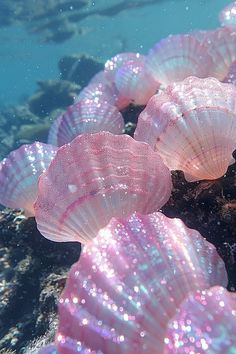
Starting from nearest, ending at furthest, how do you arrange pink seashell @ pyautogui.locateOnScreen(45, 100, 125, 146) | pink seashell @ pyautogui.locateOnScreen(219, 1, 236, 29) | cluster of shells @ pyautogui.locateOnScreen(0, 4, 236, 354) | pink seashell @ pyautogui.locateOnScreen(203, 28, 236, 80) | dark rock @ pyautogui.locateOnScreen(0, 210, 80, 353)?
cluster of shells @ pyautogui.locateOnScreen(0, 4, 236, 354)
dark rock @ pyautogui.locateOnScreen(0, 210, 80, 353)
pink seashell @ pyautogui.locateOnScreen(45, 100, 125, 146)
pink seashell @ pyautogui.locateOnScreen(203, 28, 236, 80)
pink seashell @ pyautogui.locateOnScreen(219, 1, 236, 29)

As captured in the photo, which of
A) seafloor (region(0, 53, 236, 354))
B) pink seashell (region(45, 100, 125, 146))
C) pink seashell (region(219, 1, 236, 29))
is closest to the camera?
seafloor (region(0, 53, 236, 354))

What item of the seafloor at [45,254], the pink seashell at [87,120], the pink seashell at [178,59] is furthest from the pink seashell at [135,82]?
the pink seashell at [87,120]

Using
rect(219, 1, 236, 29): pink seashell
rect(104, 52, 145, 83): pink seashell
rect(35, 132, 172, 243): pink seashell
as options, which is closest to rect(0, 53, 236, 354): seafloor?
rect(35, 132, 172, 243): pink seashell

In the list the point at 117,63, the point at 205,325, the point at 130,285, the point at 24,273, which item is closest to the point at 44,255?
the point at 24,273

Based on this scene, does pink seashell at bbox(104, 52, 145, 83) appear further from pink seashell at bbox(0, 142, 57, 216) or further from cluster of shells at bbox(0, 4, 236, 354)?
pink seashell at bbox(0, 142, 57, 216)

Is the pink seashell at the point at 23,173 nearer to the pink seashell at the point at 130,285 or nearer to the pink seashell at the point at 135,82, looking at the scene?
the pink seashell at the point at 135,82

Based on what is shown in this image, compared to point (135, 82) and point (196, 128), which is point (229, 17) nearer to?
point (135, 82)
